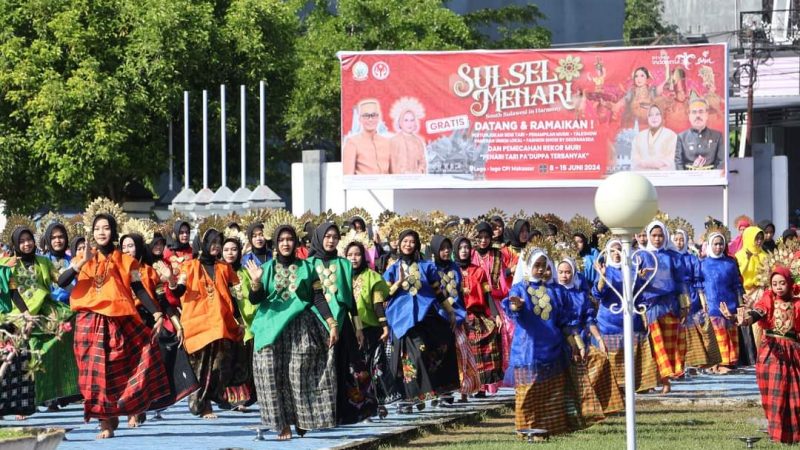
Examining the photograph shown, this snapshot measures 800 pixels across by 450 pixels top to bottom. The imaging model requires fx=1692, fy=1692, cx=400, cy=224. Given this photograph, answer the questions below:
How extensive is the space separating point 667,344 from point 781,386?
3.48 metres

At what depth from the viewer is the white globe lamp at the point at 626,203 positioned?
9516mm

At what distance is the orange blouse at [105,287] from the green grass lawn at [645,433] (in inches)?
82.4

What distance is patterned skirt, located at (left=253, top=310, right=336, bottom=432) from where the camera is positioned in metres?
11.7

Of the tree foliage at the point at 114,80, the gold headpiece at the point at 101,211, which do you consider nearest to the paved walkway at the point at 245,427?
the gold headpiece at the point at 101,211

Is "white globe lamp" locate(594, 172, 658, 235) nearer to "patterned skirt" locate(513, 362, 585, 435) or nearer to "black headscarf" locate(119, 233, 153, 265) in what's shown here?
"patterned skirt" locate(513, 362, 585, 435)

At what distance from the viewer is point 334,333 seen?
11.5m

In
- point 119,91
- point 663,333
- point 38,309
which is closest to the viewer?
point 38,309

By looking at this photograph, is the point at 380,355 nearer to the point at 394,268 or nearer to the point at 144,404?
the point at 394,268

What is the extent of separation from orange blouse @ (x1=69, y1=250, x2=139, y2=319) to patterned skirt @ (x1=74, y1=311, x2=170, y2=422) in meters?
0.10

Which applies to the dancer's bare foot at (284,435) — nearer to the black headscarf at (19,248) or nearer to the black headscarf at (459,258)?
the black headscarf at (19,248)

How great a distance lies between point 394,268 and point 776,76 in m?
40.5

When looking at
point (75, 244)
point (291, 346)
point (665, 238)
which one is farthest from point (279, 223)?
point (665, 238)

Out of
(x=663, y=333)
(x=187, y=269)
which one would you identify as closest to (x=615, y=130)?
(x=663, y=333)

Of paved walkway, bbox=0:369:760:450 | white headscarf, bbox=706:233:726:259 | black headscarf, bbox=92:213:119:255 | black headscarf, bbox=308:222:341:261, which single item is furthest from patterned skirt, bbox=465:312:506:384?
black headscarf, bbox=92:213:119:255
